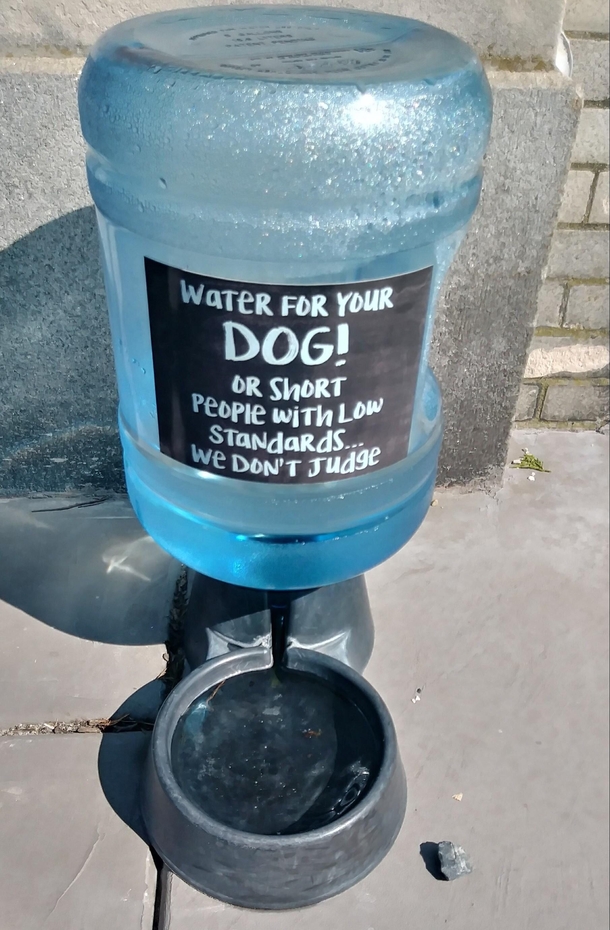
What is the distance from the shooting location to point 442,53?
115 cm

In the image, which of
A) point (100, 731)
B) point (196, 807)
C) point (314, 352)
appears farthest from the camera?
point (100, 731)

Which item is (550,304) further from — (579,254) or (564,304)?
(579,254)

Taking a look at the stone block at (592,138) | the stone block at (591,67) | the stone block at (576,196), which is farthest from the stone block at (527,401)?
the stone block at (591,67)

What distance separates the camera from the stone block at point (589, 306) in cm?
215

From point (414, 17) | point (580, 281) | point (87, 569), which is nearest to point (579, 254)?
point (580, 281)

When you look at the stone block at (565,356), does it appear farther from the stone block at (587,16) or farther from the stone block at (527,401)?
the stone block at (587,16)

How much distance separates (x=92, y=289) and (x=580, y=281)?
1.30m

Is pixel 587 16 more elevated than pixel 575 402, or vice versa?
pixel 587 16

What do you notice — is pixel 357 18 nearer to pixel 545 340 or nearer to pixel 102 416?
pixel 102 416

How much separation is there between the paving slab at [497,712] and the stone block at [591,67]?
3.21 feet

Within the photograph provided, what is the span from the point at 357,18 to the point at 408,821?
4.52 feet

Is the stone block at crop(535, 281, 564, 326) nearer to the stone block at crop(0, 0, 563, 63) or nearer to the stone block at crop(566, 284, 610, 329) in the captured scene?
the stone block at crop(566, 284, 610, 329)

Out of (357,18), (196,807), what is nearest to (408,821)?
(196,807)

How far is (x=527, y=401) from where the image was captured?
2307 millimetres
